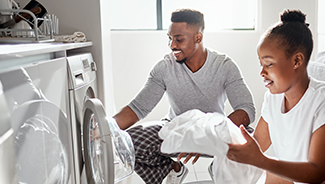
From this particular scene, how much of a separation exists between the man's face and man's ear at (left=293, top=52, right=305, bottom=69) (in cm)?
92

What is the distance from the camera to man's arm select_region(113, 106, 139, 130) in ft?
5.93

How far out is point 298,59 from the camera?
112 centimetres

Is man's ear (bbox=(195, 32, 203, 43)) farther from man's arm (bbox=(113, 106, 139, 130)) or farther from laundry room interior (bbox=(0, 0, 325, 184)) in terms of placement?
man's arm (bbox=(113, 106, 139, 130))

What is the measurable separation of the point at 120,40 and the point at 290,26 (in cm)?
239

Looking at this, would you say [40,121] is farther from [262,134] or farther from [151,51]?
[151,51]

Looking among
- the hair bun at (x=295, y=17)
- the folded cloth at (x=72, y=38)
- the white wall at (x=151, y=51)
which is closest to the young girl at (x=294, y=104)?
the hair bun at (x=295, y=17)

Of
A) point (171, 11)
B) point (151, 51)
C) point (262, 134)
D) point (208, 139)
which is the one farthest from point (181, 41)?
point (171, 11)

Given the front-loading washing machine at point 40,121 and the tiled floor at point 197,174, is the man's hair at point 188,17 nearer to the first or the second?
the front-loading washing machine at point 40,121

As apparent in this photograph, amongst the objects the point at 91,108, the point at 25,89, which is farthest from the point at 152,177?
the point at 25,89

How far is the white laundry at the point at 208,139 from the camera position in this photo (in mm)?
1050

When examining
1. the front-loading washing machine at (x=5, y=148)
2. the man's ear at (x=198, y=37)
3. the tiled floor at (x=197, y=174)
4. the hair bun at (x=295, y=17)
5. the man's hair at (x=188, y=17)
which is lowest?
the tiled floor at (x=197, y=174)

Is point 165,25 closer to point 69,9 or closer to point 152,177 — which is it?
point 69,9

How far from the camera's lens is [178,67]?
199cm

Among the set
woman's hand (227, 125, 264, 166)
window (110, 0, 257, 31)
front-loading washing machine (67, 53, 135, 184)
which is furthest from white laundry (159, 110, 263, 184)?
window (110, 0, 257, 31)
